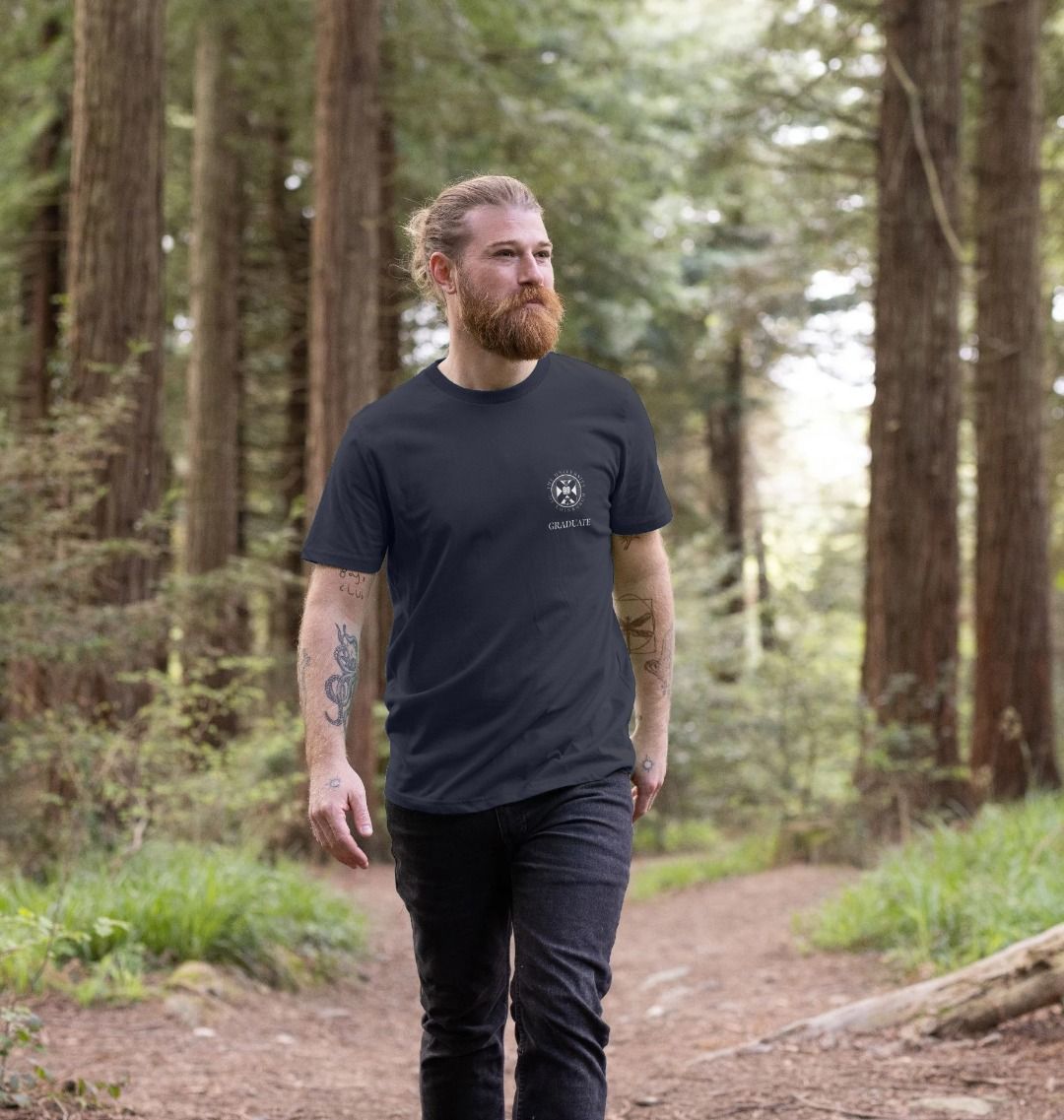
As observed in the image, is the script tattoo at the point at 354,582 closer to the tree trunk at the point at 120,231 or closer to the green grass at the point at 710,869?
the tree trunk at the point at 120,231

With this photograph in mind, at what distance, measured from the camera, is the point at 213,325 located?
1609 centimetres

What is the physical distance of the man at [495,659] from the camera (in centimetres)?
310

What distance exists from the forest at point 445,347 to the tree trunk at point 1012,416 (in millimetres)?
36

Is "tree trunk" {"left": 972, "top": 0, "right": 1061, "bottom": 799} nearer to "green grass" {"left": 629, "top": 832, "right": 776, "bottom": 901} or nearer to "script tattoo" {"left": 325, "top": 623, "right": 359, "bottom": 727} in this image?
"green grass" {"left": 629, "top": 832, "right": 776, "bottom": 901}

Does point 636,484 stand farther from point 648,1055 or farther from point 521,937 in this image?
point 648,1055

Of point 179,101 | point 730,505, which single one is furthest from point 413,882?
point 730,505

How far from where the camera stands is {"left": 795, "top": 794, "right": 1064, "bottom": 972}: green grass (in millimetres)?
6129

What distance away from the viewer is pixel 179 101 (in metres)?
18.3

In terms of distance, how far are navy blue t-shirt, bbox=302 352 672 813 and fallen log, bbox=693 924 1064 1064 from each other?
2438 mm

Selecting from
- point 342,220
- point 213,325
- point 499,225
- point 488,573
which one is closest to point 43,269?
point 213,325

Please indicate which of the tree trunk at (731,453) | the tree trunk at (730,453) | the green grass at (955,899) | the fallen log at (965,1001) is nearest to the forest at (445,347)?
the green grass at (955,899)

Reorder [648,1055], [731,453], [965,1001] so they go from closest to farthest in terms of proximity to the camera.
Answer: [965,1001]
[648,1055]
[731,453]

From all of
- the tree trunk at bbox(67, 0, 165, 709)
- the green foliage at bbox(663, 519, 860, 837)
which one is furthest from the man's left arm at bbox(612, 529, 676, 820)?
the green foliage at bbox(663, 519, 860, 837)

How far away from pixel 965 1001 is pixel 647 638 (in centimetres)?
251
